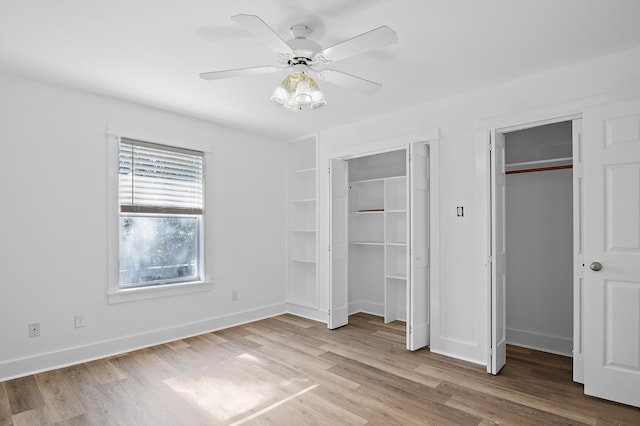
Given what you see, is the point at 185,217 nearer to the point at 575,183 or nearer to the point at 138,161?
the point at 138,161

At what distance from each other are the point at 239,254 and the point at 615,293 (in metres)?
4.01

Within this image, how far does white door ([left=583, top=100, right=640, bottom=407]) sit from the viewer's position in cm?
261

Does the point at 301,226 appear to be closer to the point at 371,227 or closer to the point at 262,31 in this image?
the point at 371,227

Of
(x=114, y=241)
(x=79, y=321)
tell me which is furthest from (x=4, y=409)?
(x=114, y=241)

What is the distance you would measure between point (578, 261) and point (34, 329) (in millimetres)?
→ 4809

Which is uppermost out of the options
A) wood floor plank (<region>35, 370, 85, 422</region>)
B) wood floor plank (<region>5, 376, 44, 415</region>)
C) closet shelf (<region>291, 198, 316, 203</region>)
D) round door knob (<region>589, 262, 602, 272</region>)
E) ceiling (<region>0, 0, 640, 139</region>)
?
ceiling (<region>0, 0, 640, 139</region>)

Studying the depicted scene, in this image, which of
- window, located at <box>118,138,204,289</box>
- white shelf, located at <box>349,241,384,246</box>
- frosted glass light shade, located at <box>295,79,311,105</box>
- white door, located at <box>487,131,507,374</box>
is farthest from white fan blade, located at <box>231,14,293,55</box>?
white shelf, located at <box>349,241,384,246</box>

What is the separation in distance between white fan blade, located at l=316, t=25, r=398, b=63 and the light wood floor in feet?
7.93

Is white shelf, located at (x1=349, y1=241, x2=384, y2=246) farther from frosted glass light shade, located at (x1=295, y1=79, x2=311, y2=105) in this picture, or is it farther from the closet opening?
frosted glass light shade, located at (x1=295, y1=79, x2=311, y2=105)

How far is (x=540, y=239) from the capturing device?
12.7 ft

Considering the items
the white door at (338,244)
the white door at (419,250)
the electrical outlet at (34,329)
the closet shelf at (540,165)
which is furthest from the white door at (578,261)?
the electrical outlet at (34,329)

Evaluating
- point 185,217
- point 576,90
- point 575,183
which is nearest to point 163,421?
point 185,217

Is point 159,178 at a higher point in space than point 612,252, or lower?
higher

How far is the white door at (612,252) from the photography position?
2609mm
